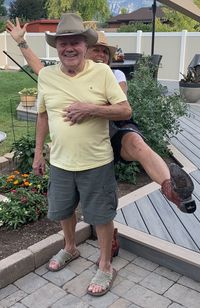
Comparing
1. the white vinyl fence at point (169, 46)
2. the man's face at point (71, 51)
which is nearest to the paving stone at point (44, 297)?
the man's face at point (71, 51)

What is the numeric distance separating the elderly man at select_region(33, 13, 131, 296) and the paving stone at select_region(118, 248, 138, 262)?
0.36 metres

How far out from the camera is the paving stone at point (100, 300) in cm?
245

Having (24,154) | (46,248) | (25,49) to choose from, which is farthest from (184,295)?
(24,154)

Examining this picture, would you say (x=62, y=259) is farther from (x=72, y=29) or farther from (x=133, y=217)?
(x=72, y=29)

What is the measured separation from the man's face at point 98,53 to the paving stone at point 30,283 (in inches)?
60.9

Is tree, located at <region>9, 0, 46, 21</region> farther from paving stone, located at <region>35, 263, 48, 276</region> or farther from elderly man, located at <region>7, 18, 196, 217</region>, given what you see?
paving stone, located at <region>35, 263, 48, 276</region>

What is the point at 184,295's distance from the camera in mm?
2508

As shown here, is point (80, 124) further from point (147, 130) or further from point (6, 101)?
point (6, 101)

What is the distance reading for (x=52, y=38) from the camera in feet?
7.61

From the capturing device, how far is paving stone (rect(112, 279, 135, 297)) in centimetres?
256

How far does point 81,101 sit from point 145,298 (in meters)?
1.29

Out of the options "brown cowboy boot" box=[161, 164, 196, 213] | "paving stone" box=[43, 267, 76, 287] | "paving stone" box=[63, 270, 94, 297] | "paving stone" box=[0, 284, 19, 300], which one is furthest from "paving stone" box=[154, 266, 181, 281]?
"paving stone" box=[0, 284, 19, 300]

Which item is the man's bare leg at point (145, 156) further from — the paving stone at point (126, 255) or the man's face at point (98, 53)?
the paving stone at point (126, 255)

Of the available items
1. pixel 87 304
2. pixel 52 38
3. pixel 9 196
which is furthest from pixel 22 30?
pixel 87 304
